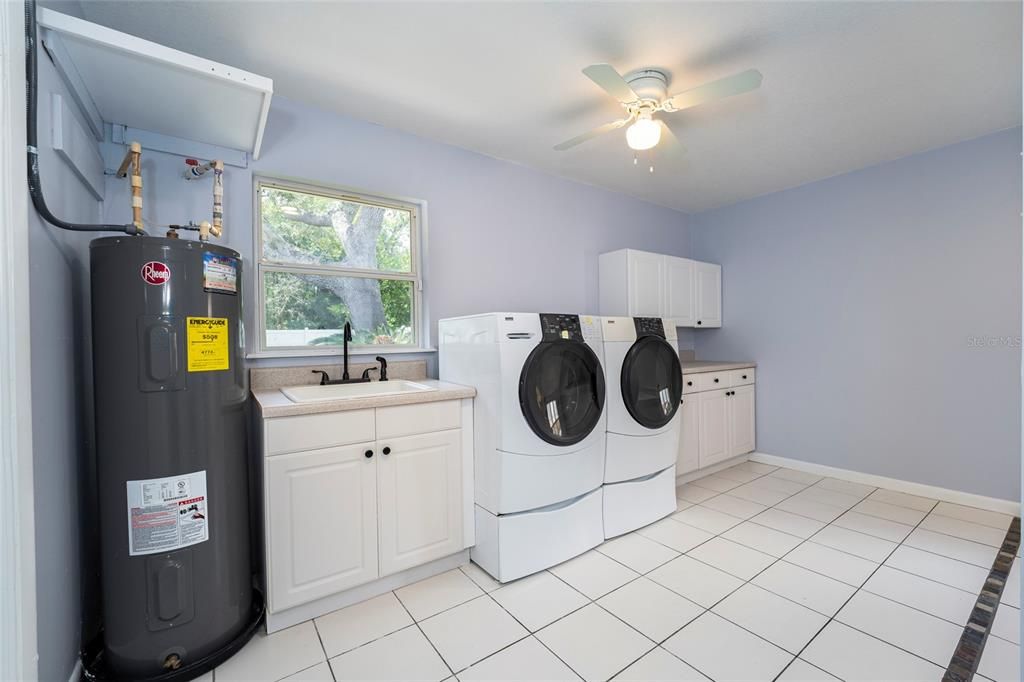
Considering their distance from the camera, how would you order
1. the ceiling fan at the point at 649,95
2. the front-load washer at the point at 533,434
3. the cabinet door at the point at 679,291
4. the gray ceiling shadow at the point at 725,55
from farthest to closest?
1. the cabinet door at the point at 679,291
2. the front-load washer at the point at 533,434
3. the gray ceiling shadow at the point at 725,55
4. the ceiling fan at the point at 649,95

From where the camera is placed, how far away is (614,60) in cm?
203

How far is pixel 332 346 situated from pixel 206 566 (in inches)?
47.9

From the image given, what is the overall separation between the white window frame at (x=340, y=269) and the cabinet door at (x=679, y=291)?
220cm

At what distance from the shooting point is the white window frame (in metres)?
2.30

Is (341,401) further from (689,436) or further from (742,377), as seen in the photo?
(742,377)

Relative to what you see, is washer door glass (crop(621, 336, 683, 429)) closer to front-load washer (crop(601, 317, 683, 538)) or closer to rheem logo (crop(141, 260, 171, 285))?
front-load washer (crop(601, 317, 683, 538))

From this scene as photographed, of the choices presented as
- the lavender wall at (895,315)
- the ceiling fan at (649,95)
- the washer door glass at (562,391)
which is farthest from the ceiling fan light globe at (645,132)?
the lavender wall at (895,315)

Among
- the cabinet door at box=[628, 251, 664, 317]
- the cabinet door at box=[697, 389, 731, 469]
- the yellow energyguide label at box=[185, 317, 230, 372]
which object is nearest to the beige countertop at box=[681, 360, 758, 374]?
the cabinet door at box=[697, 389, 731, 469]

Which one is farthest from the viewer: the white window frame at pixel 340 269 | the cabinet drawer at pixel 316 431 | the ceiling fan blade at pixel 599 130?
the white window frame at pixel 340 269

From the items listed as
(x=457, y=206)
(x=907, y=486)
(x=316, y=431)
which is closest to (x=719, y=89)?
(x=457, y=206)

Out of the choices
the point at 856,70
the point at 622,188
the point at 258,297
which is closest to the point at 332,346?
the point at 258,297

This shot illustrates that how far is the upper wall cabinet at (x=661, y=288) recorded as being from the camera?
358 centimetres

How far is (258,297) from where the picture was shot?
2.29m

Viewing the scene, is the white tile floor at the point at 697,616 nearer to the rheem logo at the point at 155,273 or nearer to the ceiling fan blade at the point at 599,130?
the rheem logo at the point at 155,273
